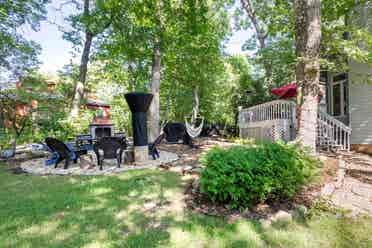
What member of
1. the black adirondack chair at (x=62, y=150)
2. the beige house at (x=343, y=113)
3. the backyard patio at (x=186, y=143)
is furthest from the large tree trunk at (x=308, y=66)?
the black adirondack chair at (x=62, y=150)

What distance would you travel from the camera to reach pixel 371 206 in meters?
2.90

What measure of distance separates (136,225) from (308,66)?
417 centimetres

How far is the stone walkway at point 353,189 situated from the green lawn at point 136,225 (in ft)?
1.24

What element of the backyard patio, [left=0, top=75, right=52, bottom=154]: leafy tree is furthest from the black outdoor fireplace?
[left=0, top=75, right=52, bottom=154]: leafy tree

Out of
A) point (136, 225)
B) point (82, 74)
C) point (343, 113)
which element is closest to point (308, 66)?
point (136, 225)

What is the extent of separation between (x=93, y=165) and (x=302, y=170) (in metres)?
4.88

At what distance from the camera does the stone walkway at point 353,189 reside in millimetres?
2924

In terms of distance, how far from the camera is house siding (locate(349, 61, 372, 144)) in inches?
263

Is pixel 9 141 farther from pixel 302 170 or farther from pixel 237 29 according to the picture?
pixel 237 29

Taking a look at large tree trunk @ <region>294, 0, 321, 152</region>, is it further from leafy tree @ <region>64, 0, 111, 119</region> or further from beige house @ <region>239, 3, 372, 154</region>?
leafy tree @ <region>64, 0, 111, 119</region>

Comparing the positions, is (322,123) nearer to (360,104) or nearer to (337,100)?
(360,104)

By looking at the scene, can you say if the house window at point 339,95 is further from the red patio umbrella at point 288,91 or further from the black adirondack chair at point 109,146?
the black adirondack chair at point 109,146

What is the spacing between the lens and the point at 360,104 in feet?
22.6

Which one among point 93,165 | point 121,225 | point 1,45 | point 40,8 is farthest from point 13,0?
point 121,225
